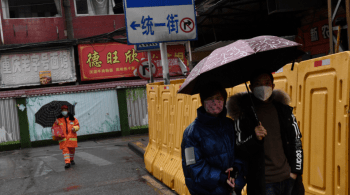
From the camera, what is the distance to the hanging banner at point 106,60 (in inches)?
675

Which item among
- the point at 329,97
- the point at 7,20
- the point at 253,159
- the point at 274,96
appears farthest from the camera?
the point at 7,20

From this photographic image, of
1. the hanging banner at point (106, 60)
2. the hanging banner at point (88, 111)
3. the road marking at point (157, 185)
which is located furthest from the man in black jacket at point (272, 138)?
the hanging banner at point (106, 60)

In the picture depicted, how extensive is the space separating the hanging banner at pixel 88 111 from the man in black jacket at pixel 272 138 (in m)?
14.2

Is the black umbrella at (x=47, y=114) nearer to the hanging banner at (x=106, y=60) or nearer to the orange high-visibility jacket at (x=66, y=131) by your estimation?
the hanging banner at (x=106, y=60)

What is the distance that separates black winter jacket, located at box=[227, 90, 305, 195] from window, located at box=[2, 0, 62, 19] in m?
16.6

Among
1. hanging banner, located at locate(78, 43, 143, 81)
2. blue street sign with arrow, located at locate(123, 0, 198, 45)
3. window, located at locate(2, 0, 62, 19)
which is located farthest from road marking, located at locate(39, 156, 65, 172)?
window, located at locate(2, 0, 62, 19)

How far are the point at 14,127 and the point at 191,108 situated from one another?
1180 cm

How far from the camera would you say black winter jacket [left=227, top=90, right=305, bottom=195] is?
8.83 ft

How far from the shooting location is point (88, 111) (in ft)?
54.1

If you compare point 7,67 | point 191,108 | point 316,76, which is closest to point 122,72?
point 7,67

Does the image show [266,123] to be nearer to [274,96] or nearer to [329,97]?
[274,96]

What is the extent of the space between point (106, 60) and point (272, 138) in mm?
15220

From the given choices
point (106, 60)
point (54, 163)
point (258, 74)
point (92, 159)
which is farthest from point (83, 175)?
point (106, 60)

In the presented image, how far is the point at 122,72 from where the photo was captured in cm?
1758
